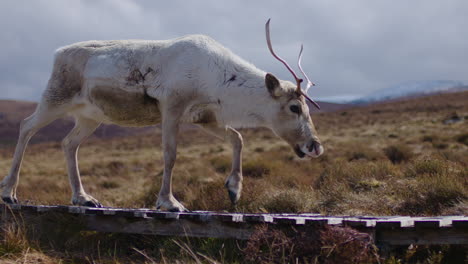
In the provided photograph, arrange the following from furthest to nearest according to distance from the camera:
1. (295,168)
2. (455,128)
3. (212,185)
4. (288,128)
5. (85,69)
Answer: (455,128) → (295,168) → (212,185) → (85,69) → (288,128)

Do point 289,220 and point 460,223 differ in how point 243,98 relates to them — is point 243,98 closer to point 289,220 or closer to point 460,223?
point 289,220

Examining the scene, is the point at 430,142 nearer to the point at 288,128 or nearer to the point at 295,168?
the point at 295,168

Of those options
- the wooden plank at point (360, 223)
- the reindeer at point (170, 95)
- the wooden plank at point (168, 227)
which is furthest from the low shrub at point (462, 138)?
the wooden plank at point (168, 227)

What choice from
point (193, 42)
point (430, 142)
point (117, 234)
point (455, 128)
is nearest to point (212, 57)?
point (193, 42)

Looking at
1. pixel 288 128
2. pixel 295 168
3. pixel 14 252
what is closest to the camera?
pixel 14 252

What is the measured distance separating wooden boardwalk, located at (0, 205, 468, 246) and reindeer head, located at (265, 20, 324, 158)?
973 mm

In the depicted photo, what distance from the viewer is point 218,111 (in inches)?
257

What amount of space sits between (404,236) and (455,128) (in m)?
23.6

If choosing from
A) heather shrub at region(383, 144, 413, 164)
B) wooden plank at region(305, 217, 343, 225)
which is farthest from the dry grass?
wooden plank at region(305, 217, 343, 225)

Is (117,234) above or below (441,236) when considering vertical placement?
below

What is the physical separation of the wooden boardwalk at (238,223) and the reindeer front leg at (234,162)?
1.26 meters

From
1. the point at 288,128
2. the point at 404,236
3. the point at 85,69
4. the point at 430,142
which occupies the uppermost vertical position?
the point at 85,69

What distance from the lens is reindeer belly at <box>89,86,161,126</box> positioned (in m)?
6.77

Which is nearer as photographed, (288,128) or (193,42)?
(288,128)
